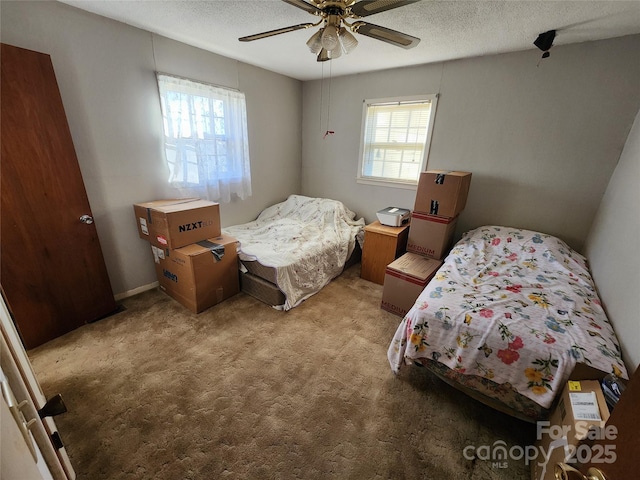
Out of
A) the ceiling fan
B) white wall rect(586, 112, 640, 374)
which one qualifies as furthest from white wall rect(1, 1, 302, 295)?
white wall rect(586, 112, 640, 374)

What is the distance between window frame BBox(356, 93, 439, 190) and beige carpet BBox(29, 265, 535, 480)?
70.2 inches

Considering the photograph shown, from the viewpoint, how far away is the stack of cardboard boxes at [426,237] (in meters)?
2.35

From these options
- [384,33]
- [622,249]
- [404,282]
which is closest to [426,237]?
[404,282]

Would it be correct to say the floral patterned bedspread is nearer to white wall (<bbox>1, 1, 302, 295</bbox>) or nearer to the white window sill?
the white window sill

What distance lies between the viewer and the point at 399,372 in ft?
5.91

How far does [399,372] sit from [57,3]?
3.42 m

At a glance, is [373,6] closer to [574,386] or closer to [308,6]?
[308,6]

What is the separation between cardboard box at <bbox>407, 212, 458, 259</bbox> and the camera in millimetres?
2553

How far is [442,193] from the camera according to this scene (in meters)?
2.48

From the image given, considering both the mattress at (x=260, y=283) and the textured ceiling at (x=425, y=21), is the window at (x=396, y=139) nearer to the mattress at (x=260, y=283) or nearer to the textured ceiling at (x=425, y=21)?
the textured ceiling at (x=425, y=21)

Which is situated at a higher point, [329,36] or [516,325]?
[329,36]

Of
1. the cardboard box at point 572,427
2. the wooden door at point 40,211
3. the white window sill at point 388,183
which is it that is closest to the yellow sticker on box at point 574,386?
the cardboard box at point 572,427

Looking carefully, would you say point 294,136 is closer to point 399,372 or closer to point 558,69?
point 558,69

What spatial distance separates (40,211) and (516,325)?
9.97 ft
